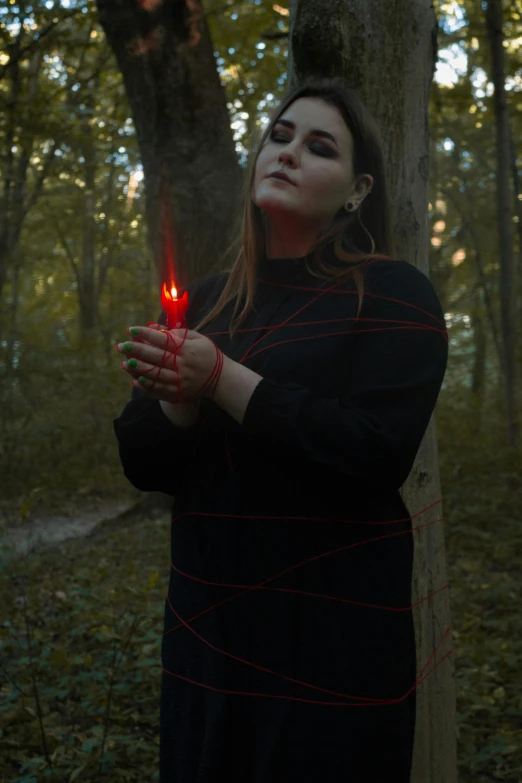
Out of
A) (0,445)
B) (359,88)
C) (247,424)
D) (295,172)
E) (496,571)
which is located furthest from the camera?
(0,445)

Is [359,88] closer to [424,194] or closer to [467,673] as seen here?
[424,194]

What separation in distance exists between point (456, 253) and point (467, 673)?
1418cm

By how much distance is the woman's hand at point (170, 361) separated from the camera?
4.99 feet

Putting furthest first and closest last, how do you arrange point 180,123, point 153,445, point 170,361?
1. point 180,123
2. point 153,445
3. point 170,361

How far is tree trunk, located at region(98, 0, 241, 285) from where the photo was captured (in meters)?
5.55

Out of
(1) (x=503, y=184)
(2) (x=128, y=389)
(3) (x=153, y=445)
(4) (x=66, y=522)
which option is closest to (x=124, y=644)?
(3) (x=153, y=445)

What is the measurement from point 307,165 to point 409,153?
73 centimetres

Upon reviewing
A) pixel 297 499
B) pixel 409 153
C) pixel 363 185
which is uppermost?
pixel 409 153

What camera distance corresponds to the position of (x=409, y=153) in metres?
2.45

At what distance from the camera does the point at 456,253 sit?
17484 mm

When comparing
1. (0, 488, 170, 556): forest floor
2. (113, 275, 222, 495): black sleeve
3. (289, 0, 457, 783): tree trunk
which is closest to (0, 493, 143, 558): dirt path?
(0, 488, 170, 556): forest floor

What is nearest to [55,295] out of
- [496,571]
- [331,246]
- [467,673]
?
[496,571]

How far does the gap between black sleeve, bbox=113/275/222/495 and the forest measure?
4.19 feet

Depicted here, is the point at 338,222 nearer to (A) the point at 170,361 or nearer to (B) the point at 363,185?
(B) the point at 363,185
